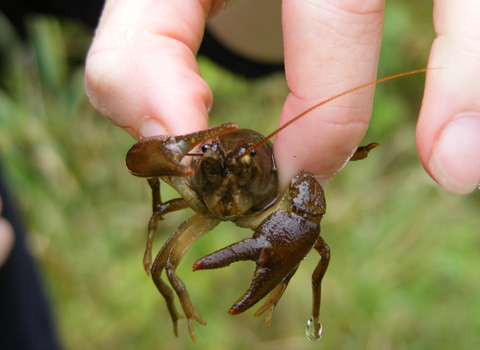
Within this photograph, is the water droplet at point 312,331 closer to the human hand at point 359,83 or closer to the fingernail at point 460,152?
the human hand at point 359,83

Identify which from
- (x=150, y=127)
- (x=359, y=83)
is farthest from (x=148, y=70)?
(x=359, y=83)

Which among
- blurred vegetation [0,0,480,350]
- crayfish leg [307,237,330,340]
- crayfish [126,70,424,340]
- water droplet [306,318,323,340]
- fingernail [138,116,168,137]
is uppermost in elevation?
fingernail [138,116,168,137]

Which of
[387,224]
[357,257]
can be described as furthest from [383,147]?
[357,257]

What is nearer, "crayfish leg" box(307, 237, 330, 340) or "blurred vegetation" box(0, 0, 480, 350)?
"crayfish leg" box(307, 237, 330, 340)

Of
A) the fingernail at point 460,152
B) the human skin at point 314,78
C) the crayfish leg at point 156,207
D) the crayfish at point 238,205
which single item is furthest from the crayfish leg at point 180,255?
the fingernail at point 460,152

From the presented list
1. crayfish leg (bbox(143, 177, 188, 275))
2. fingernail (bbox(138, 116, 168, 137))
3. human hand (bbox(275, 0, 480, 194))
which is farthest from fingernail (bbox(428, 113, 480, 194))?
crayfish leg (bbox(143, 177, 188, 275))

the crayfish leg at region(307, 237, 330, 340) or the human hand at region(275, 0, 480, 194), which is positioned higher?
the human hand at region(275, 0, 480, 194)

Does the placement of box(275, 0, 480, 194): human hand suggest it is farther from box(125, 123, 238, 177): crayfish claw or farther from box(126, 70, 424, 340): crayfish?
box(125, 123, 238, 177): crayfish claw

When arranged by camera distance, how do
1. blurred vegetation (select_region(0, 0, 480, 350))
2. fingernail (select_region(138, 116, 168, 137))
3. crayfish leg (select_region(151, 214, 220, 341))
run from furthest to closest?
1. blurred vegetation (select_region(0, 0, 480, 350))
2. crayfish leg (select_region(151, 214, 220, 341))
3. fingernail (select_region(138, 116, 168, 137))

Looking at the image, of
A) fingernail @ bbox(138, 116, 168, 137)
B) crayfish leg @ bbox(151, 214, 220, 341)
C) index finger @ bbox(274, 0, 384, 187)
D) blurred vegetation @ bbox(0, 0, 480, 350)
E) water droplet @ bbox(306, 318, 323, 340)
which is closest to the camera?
index finger @ bbox(274, 0, 384, 187)
